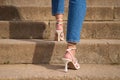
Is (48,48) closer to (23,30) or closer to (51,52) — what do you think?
(51,52)

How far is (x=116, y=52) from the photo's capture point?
8.54 ft

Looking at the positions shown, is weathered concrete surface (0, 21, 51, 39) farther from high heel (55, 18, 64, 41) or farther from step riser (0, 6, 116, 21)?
step riser (0, 6, 116, 21)

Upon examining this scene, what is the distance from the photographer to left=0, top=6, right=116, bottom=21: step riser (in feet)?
11.0

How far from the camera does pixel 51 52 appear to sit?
2.59 meters

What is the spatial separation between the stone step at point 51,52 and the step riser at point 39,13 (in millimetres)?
842

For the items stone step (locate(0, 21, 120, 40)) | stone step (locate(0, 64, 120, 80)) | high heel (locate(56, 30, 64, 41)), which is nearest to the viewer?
stone step (locate(0, 64, 120, 80))

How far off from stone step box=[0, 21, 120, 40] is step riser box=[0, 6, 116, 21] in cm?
40

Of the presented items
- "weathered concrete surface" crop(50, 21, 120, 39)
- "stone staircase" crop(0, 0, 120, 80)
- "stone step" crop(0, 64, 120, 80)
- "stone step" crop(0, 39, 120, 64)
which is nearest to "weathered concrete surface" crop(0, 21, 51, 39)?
"stone staircase" crop(0, 0, 120, 80)

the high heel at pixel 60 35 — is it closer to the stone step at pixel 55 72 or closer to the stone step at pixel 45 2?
the stone step at pixel 55 72

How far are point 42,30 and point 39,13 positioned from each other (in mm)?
495

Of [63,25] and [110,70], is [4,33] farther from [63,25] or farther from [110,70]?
[110,70]

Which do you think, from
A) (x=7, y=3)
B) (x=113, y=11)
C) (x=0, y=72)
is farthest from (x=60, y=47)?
(x=7, y=3)

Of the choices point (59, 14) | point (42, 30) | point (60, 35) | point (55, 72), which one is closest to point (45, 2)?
point (42, 30)

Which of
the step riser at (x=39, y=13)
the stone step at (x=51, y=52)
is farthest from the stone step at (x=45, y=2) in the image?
the stone step at (x=51, y=52)
